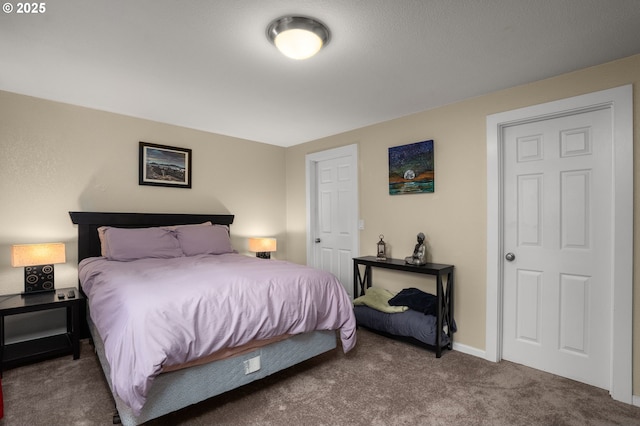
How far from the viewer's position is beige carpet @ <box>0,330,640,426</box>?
1.95 meters

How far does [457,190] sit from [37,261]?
3702mm

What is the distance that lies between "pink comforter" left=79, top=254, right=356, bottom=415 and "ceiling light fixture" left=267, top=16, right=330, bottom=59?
1477mm

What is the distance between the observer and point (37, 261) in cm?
273

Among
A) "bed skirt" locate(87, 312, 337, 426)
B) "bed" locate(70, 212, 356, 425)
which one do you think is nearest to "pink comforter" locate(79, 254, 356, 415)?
"bed" locate(70, 212, 356, 425)

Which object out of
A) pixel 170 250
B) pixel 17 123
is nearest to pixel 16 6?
pixel 17 123

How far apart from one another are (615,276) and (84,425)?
3454 mm

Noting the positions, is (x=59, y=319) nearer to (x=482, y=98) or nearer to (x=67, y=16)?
(x=67, y=16)

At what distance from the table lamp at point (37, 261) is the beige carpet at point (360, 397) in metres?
0.68

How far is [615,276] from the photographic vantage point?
87.7 inches

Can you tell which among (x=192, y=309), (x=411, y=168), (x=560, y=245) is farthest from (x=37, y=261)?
(x=560, y=245)

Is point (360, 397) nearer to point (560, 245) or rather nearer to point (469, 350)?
point (469, 350)

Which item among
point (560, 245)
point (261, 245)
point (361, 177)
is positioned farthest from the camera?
point (261, 245)

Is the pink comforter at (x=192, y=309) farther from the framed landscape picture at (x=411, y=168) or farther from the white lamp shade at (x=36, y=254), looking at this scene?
the framed landscape picture at (x=411, y=168)

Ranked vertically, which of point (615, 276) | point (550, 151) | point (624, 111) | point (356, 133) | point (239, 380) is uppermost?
point (356, 133)
